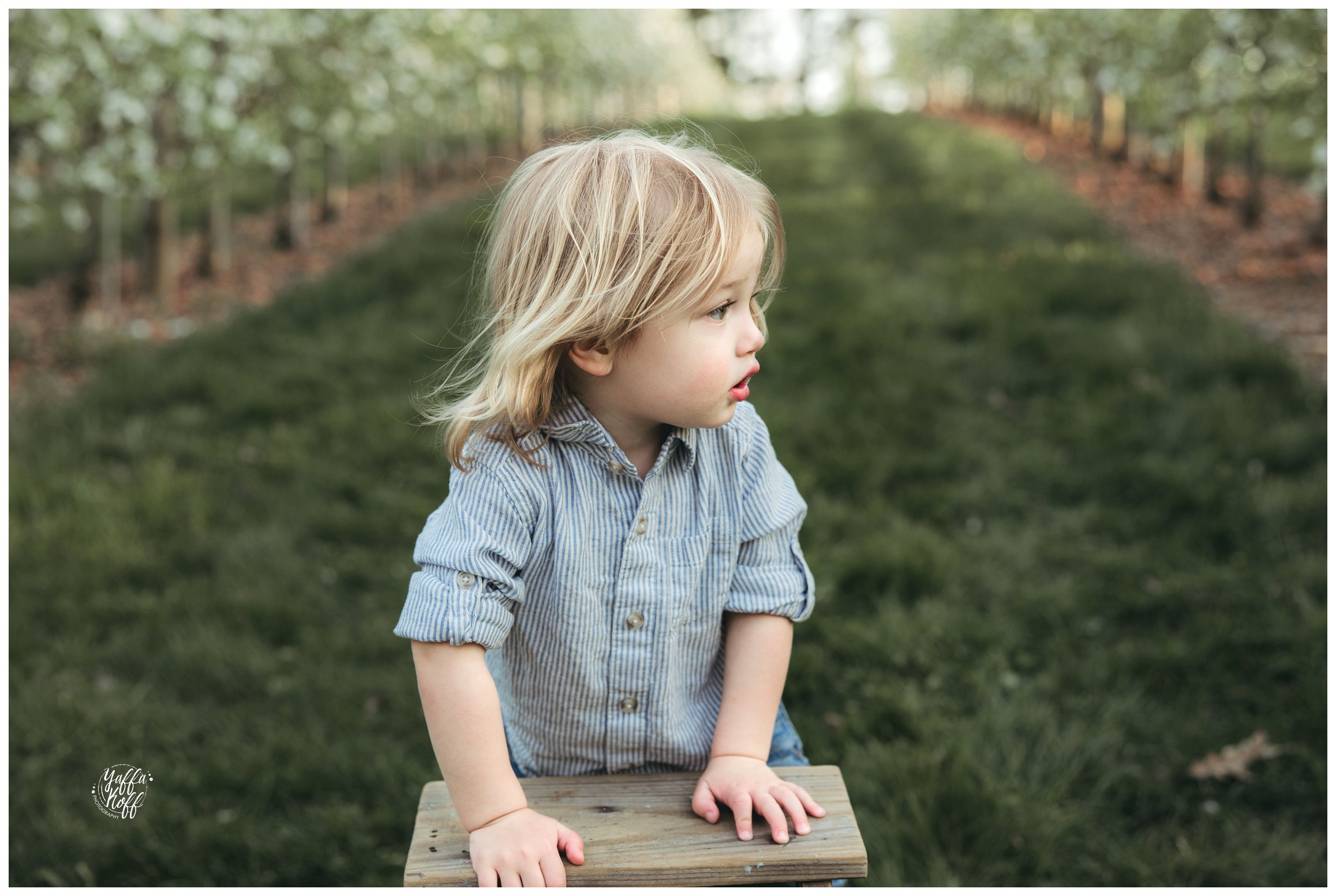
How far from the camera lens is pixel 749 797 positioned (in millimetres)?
1440

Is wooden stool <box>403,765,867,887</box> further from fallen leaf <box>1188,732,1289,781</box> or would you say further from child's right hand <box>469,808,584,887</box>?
fallen leaf <box>1188,732,1289,781</box>

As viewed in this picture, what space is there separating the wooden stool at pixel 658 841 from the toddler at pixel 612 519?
1.2 inches

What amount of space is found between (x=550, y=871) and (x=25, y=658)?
8.50 feet

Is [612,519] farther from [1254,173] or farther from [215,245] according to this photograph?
[1254,173]

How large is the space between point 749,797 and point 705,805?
0.06 m

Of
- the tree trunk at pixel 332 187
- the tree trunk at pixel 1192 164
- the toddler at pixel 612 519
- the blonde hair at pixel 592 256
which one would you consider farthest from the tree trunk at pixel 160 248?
the tree trunk at pixel 1192 164

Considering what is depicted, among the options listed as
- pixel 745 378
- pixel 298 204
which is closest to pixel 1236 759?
pixel 745 378

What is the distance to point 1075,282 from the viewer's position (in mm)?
Answer: 5680

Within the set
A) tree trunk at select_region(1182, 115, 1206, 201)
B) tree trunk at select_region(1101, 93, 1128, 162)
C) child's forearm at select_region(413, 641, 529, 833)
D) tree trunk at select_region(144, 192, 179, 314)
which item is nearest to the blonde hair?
child's forearm at select_region(413, 641, 529, 833)

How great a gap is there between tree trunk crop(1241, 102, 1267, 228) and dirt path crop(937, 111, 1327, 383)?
125mm

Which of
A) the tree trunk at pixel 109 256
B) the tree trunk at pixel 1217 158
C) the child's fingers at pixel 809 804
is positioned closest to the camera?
the child's fingers at pixel 809 804

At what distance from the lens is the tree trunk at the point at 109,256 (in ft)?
22.1

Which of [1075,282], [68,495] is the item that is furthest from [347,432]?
[1075,282]

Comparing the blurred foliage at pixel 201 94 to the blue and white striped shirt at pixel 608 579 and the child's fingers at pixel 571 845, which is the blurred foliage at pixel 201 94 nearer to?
the blue and white striped shirt at pixel 608 579
